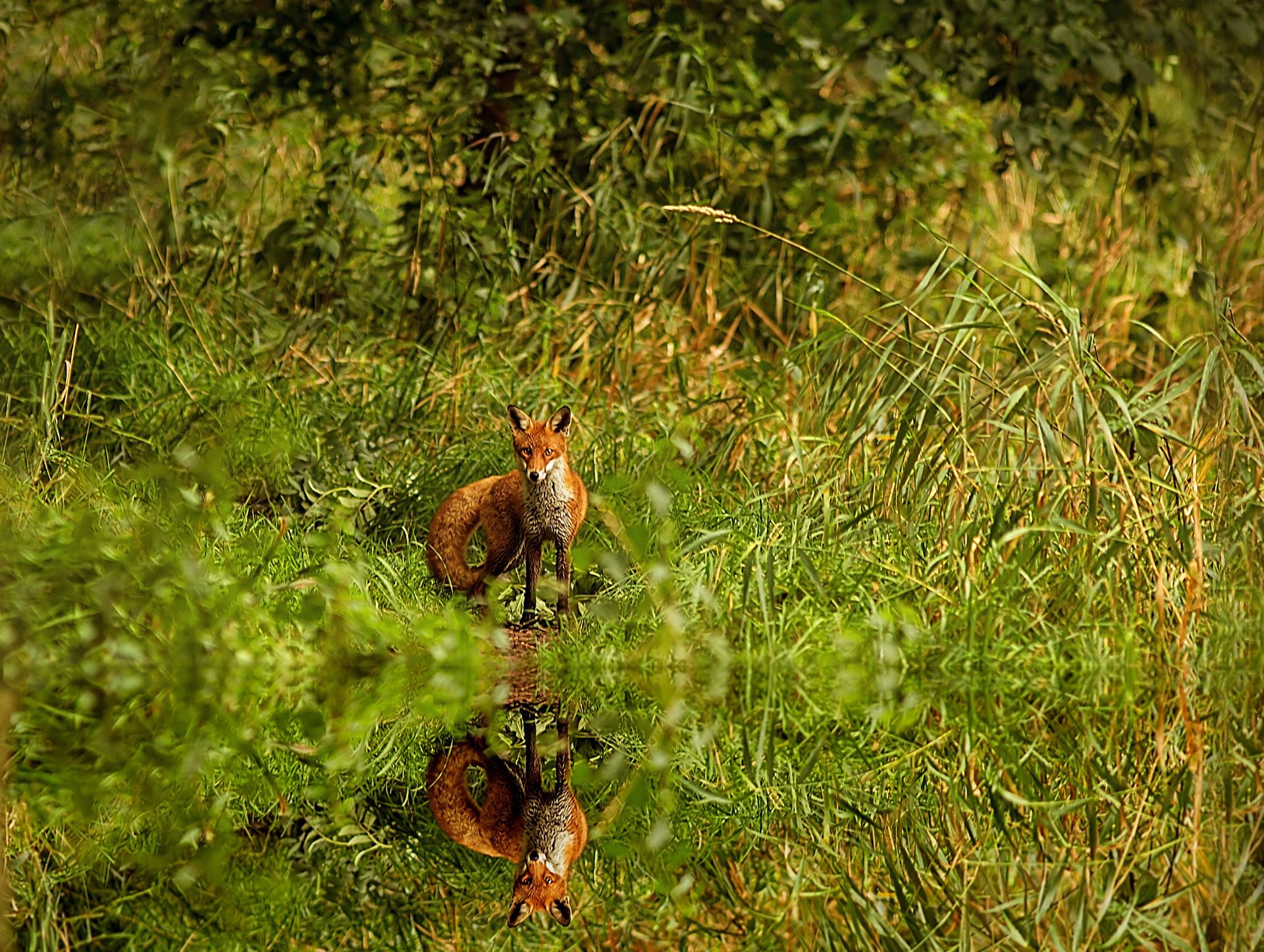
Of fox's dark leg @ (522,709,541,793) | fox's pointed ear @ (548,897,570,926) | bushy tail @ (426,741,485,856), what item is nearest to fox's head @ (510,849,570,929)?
fox's pointed ear @ (548,897,570,926)

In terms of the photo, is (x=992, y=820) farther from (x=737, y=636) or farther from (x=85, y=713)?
(x=85, y=713)

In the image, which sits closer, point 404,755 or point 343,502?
point 404,755

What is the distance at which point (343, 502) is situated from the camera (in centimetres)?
490

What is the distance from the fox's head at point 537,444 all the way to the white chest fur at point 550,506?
0.02 meters

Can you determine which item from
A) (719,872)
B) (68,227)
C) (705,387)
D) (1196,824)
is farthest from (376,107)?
(1196,824)

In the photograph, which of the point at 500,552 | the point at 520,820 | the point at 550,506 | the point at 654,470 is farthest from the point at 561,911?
the point at 654,470

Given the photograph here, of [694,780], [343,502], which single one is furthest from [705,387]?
[694,780]

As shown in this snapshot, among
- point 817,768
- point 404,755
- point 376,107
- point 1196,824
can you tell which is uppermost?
point 1196,824

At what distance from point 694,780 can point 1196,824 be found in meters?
1.15

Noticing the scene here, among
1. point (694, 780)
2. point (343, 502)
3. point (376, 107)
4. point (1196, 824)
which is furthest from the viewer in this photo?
point (376, 107)

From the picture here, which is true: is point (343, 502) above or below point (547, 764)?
below

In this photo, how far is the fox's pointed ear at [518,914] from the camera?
10.2 feet

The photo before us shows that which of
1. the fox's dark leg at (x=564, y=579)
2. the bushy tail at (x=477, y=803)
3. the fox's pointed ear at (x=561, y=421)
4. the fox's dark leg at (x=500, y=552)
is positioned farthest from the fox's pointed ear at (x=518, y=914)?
the fox's pointed ear at (x=561, y=421)

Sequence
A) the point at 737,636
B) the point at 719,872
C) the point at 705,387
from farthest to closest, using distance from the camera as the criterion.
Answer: the point at 705,387 < the point at 737,636 < the point at 719,872
